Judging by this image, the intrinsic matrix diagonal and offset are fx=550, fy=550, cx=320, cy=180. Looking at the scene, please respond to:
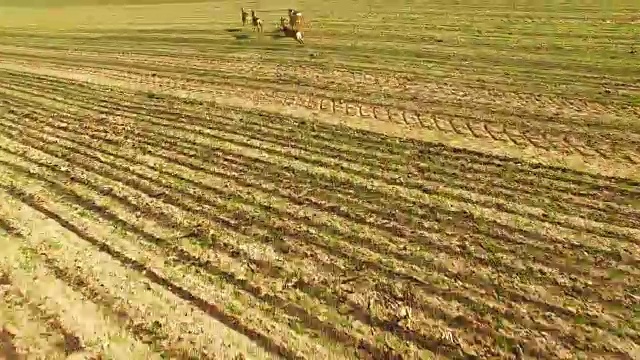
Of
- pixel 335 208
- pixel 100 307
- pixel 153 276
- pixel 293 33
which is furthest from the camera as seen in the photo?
pixel 293 33

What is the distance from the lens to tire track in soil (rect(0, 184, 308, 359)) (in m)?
5.54

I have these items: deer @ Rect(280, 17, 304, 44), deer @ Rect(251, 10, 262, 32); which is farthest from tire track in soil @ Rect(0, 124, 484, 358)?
deer @ Rect(251, 10, 262, 32)

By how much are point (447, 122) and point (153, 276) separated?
21.1ft

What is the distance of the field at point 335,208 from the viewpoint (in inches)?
223

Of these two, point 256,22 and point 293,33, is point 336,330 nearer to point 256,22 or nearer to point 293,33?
point 293,33

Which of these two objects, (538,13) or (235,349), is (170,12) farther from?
(235,349)

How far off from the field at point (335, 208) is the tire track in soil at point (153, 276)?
0.03 meters

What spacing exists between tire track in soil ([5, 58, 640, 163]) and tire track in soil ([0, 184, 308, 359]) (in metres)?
5.57

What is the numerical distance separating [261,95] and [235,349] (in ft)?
27.8

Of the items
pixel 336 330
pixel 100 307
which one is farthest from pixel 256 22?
pixel 336 330

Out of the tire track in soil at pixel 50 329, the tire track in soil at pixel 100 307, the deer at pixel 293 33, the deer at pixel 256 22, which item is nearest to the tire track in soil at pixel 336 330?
the tire track in soil at pixel 100 307

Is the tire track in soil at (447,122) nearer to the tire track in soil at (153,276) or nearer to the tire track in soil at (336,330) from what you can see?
the tire track in soil at (336,330)

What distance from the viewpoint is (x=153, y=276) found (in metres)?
6.61

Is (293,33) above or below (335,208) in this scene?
above
